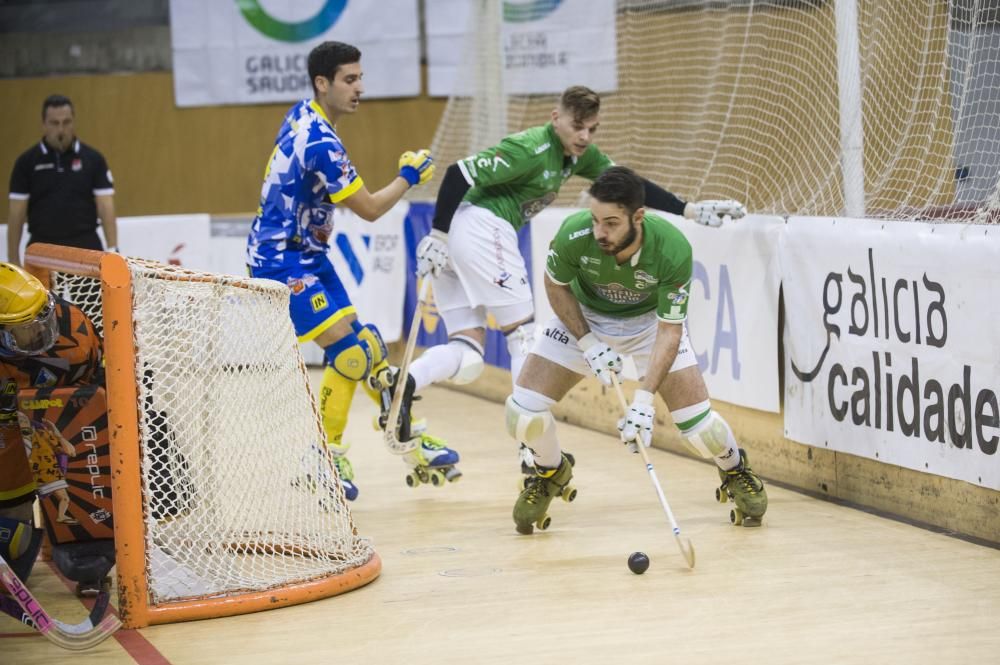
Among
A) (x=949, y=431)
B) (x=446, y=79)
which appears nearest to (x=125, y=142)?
(x=446, y=79)

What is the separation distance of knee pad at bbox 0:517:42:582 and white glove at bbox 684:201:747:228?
315 centimetres

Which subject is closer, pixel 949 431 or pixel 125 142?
pixel 949 431

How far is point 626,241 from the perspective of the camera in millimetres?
5270

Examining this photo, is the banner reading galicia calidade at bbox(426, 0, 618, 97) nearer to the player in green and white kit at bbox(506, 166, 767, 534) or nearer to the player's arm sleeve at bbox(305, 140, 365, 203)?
the player's arm sleeve at bbox(305, 140, 365, 203)

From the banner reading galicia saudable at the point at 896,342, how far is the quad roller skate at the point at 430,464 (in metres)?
1.56

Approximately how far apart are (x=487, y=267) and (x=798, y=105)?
2309 mm

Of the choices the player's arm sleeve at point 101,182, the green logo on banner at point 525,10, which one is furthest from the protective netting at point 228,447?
the green logo on banner at point 525,10

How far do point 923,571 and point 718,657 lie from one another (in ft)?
3.98

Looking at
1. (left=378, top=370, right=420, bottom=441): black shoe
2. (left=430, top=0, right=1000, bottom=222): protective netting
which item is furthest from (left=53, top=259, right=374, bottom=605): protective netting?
(left=430, top=0, right=1000, bottom=222): protective netting

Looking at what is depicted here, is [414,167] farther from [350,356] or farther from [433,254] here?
[350,356]

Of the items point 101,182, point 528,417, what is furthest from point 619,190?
point 101,182

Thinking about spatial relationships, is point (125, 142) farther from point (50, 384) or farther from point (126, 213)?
point (50, 384)

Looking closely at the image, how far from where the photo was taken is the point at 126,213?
13914 millimetres

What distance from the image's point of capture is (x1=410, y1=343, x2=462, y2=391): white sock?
6.55 metres
